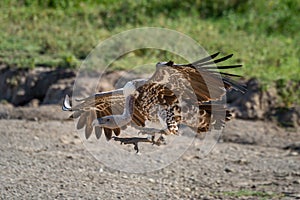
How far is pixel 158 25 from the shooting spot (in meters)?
11.4

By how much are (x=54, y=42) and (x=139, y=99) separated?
490 cm

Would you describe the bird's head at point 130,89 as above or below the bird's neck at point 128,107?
above

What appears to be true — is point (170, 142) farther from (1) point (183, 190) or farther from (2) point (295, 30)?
(2) point (295, 30)

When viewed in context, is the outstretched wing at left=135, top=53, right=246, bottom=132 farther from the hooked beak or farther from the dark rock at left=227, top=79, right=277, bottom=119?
the dark rock at left=227, top=79, right=277, bottom=119

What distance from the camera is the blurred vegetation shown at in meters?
10.2

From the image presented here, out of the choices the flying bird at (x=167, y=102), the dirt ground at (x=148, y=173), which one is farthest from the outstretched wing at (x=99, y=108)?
the dirt ground at (x=148, y=173)

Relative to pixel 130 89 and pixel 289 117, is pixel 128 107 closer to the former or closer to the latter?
pixel 130 89

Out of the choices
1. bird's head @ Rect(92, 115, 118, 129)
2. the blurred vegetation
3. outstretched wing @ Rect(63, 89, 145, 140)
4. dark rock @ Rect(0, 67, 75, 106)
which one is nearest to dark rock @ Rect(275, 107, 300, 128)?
the blurred vegetation

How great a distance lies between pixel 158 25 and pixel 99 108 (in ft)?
17.6

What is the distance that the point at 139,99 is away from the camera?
5.88 metres

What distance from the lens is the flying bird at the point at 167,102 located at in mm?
5805

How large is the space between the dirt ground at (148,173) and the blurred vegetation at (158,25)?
0.92 m

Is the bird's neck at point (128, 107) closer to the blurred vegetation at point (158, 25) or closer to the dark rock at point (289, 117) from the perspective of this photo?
the dark rock at point (289, 117)

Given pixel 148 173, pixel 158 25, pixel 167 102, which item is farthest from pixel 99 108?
pixel 158 25
